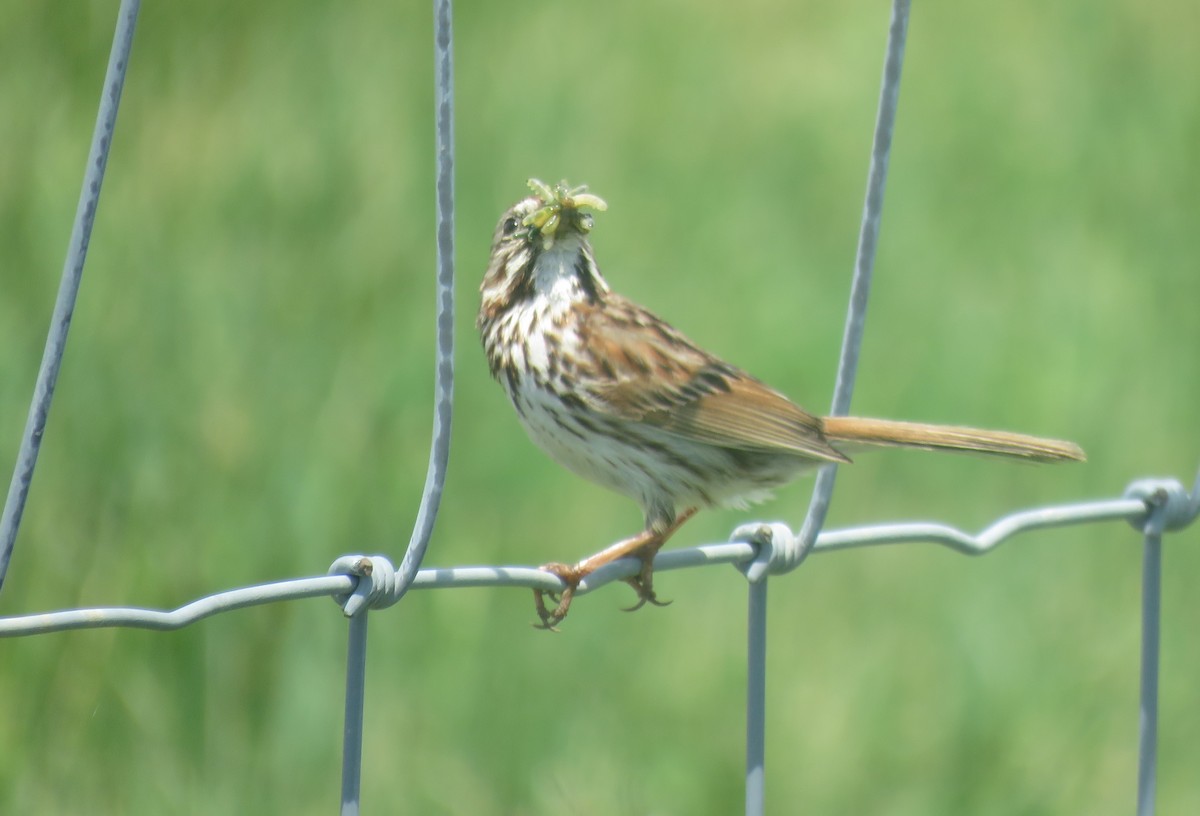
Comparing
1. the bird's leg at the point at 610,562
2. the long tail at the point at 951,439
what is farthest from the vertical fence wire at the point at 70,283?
the long tail at the point at 951,439

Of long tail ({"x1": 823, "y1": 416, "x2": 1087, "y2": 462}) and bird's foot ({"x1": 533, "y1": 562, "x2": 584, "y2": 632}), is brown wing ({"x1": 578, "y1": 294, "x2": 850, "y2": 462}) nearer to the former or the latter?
long tail ({"x1": 823, "y1": 416, "x2": 1087, "y2": 462})

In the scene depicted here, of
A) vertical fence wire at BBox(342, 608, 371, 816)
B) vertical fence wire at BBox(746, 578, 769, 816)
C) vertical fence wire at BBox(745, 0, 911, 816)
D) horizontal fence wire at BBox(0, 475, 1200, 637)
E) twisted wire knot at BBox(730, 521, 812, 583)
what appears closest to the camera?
horizontal fence wire at BBox(0, 475, 1200, 637)

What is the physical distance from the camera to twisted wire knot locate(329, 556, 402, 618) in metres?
1.98

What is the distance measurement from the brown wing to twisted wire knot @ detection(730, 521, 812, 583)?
0.62 m

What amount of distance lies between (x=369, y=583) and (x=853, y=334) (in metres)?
0.74

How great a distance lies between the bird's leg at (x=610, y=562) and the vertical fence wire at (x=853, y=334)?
0.19m

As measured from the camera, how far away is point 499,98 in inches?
234

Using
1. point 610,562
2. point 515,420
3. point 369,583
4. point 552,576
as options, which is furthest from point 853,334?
point 515,420

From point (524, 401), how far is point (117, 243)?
1.51m

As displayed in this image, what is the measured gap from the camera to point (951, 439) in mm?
3213

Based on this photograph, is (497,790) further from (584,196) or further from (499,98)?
(499,98)

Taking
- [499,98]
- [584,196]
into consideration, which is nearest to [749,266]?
[499,98]

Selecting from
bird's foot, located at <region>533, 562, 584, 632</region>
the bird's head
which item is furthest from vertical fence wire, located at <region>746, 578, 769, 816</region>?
the bird's head

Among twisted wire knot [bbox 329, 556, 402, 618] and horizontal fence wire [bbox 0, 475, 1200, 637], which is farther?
twisted wire knot [bbox 329, 556, 402, 618]
